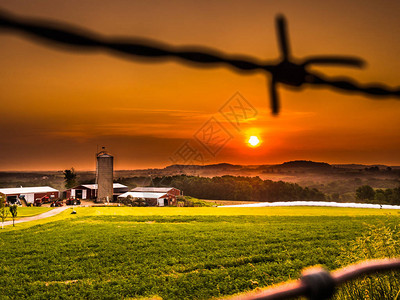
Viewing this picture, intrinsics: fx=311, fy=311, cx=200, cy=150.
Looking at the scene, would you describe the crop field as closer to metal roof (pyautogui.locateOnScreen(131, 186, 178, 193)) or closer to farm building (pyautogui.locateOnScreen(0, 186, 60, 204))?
farm building (pyautogui.locateOnScreen(0, 186, 60, 204))

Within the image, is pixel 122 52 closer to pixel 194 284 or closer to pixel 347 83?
pixel 347 83

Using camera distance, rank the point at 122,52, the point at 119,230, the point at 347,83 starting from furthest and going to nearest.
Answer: the point at 119,230 < the point at 347,83 < the point at 122,52

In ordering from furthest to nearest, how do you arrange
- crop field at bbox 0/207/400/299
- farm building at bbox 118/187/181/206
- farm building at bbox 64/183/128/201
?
farm building at bbox 64/183/128/201
farm building at bbox 118/187/181/206
crop field at bbox 0/207/400/299

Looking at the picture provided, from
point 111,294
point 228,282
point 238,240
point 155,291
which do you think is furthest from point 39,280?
point 238,240

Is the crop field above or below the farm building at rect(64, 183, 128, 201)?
below

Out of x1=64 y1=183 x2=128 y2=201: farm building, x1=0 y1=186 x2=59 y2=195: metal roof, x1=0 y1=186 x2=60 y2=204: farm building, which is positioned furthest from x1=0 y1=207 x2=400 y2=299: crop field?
x1=64 y1=183 x2=128 y2=201: farm building
